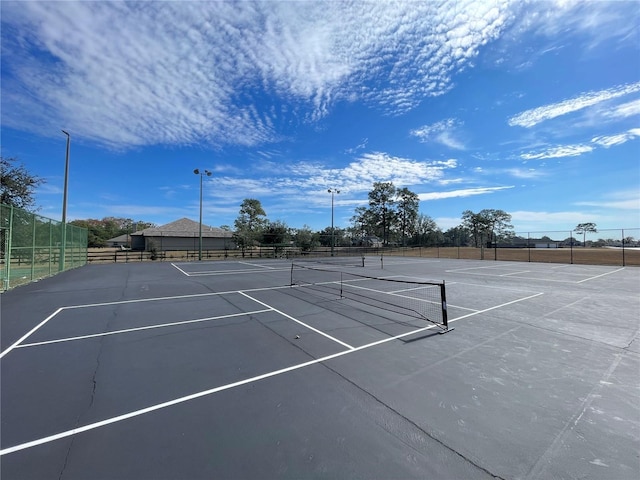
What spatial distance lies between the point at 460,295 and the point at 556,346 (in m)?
5.28

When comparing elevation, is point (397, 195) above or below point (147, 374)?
above

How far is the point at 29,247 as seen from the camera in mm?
12109

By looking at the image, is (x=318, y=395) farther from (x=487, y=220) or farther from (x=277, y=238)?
(x=487, y=220)

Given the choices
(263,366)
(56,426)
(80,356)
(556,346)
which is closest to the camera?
(56,426)

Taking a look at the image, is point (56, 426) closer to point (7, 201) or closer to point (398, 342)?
point (398, 342)

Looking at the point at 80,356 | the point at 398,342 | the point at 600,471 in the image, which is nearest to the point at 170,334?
the point at 80,356

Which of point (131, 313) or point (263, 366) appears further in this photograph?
point (131, 313)

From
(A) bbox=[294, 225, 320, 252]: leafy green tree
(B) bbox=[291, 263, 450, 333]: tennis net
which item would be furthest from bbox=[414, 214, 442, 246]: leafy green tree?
(B) bbox=[291, 263, 450, 333]: tennis net

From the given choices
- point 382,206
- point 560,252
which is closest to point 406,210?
point 382,206

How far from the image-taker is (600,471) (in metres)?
2.33

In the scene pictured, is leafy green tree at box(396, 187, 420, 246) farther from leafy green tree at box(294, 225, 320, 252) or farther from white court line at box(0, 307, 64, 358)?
white court line at box(0, 307, 64, 358)

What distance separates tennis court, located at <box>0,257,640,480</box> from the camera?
7.86 ft

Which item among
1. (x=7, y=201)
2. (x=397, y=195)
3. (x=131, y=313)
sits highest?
(x=397, y=195)

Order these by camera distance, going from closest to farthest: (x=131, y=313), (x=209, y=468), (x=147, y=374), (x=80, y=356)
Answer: (x=209, y=468) < (x=147, y=374) < (x=80, y=356) < (x=131, y=313)
